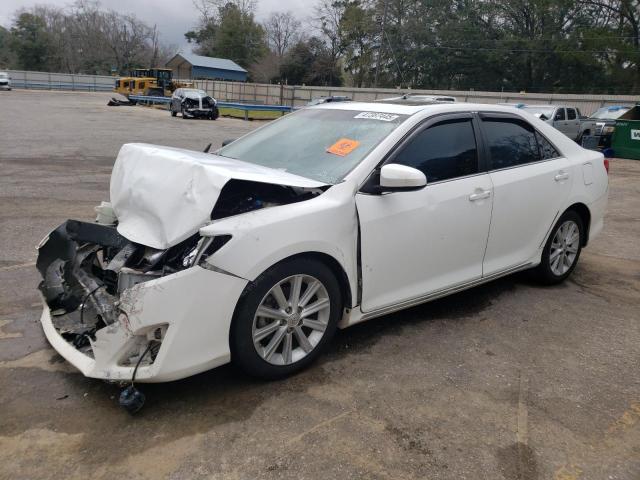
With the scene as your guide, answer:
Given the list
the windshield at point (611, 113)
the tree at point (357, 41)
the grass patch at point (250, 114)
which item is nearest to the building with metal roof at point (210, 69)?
the tree at point (357, 41)

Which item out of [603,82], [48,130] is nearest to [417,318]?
[48,130]

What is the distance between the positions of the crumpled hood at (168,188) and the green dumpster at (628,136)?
1787 centimetres

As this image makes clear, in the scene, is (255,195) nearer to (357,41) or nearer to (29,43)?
(357,41)

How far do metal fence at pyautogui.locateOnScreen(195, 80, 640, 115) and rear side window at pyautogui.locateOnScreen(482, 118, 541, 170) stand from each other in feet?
101

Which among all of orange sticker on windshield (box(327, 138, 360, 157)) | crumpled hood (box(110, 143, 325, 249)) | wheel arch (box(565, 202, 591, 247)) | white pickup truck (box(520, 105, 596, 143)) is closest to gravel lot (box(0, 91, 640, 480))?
wheel arch (box(565, 202, 591, 247))

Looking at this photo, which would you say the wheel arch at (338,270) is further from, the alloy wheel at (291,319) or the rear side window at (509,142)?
the rear side window at (509,142)

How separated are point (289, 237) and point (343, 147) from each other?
982 mm

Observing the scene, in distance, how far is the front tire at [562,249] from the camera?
4.74 m

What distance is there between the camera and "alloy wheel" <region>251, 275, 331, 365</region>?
2998mm

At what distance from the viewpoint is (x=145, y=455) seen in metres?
2.47

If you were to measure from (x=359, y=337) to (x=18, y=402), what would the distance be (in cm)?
211

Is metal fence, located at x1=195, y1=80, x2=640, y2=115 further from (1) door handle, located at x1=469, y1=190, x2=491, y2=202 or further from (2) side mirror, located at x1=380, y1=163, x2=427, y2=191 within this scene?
(2) side mirror, located at x1=380, y1=163, x2=427, y2=191

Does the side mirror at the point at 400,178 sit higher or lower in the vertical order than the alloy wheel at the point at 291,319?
higher

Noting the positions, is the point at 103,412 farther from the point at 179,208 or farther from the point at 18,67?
the point at 18,67
